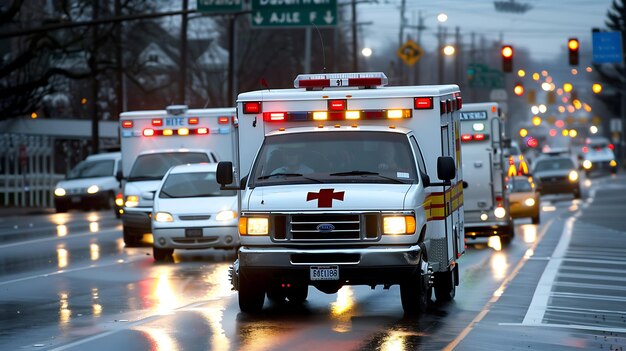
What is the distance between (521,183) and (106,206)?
640 inches

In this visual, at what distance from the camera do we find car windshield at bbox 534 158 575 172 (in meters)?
52.0

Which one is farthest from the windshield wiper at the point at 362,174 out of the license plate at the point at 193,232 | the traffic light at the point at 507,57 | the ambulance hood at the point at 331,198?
the traffic light at the point at 507,57

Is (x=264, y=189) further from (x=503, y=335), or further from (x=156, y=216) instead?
(x=156, y=216)

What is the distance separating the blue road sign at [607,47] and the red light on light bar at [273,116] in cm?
4580

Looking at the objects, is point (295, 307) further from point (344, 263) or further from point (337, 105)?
point (337, 105)

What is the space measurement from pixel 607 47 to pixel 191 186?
38704 mm

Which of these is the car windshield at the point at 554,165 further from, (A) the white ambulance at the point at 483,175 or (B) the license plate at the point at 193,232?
(B) the license plate at the point at 193,232

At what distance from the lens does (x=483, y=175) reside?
27.3 metres

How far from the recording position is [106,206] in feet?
150

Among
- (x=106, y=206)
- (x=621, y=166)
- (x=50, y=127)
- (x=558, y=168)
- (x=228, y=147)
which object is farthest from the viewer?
(x=621, y=166)

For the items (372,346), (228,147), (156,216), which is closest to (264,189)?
(372,346)

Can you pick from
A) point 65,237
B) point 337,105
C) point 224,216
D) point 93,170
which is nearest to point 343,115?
point 337,105

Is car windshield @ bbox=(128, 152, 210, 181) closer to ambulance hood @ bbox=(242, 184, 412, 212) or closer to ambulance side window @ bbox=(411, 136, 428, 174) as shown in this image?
ambulance side window @ bbox=(411, 136, 428, 174)

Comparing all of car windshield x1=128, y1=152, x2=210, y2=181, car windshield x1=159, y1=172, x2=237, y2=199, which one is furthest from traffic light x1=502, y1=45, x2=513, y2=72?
car windshield x1=159, y1=172, x2=237, y2=199
